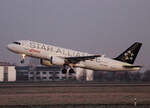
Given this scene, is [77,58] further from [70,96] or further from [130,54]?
[70,96]

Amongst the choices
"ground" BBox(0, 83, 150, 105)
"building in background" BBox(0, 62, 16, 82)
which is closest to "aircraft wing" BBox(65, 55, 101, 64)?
"ground" BBox(0, 83, 150, 105)

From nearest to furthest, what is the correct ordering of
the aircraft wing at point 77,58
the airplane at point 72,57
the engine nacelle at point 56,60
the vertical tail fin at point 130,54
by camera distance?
the airplane at point 72,57, the engine nacelle at point 56,60, the aircraft wing at point 77,58, the vertical tail fin at point 130,54

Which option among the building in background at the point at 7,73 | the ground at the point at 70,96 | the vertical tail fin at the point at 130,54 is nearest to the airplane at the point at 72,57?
the vertical tail fin at the point at 130,54

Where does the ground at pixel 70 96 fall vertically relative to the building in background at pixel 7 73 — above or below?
below

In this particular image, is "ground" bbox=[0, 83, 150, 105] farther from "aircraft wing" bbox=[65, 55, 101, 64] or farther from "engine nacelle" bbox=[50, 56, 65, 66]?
"aircraft wing" bbox=[65, 55, 101, 64]

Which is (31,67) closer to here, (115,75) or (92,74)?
(92,74)

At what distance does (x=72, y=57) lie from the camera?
2247 inches

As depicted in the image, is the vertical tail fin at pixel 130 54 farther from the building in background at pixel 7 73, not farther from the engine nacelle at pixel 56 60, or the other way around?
the building in background at pixel 7 73

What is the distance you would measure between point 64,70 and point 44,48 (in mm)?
6182

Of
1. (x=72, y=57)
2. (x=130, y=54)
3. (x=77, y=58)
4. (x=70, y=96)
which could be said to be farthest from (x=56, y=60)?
(x=70, y=96)

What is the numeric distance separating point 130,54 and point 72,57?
37.6ft

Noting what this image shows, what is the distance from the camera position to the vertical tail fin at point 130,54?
62.1 m

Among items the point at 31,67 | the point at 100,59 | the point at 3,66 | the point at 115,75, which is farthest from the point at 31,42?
the point at 31,67

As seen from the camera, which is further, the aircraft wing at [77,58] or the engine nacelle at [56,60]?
the aircraft wing at [77,58]
